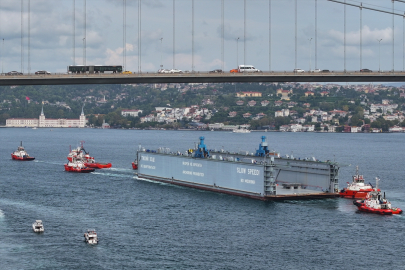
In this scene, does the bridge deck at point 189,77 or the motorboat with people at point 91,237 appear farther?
the bridge deck at point 189,77

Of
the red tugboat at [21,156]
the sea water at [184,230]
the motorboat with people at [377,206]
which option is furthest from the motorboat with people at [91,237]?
the red tugboat at [21,156]

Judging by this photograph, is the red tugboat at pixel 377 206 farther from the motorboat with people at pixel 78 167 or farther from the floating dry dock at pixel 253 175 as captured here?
the motorboat with people at pixel 78 167

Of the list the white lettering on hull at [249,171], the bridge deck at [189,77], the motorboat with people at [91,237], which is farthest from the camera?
the bridge deck at [189,77]

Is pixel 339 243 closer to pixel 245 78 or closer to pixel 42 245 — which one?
pixel 42 245

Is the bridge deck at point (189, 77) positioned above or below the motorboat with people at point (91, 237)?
above

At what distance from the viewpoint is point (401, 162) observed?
324 ft

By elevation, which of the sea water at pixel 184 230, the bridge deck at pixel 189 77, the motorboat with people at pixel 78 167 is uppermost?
the bridge deck at pixel 189 77

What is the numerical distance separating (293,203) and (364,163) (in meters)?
42.9

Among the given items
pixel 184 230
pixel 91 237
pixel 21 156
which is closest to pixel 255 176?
pixel 184 230

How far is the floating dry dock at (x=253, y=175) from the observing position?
5662 centimetres

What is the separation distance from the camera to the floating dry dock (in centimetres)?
5662

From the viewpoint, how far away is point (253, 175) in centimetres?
5725

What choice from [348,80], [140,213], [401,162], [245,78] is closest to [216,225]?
[140,213]

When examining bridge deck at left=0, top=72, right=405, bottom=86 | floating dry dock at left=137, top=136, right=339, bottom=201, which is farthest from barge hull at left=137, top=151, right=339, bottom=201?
bridge deck at left=0, top=72, right=405, bottom=86
